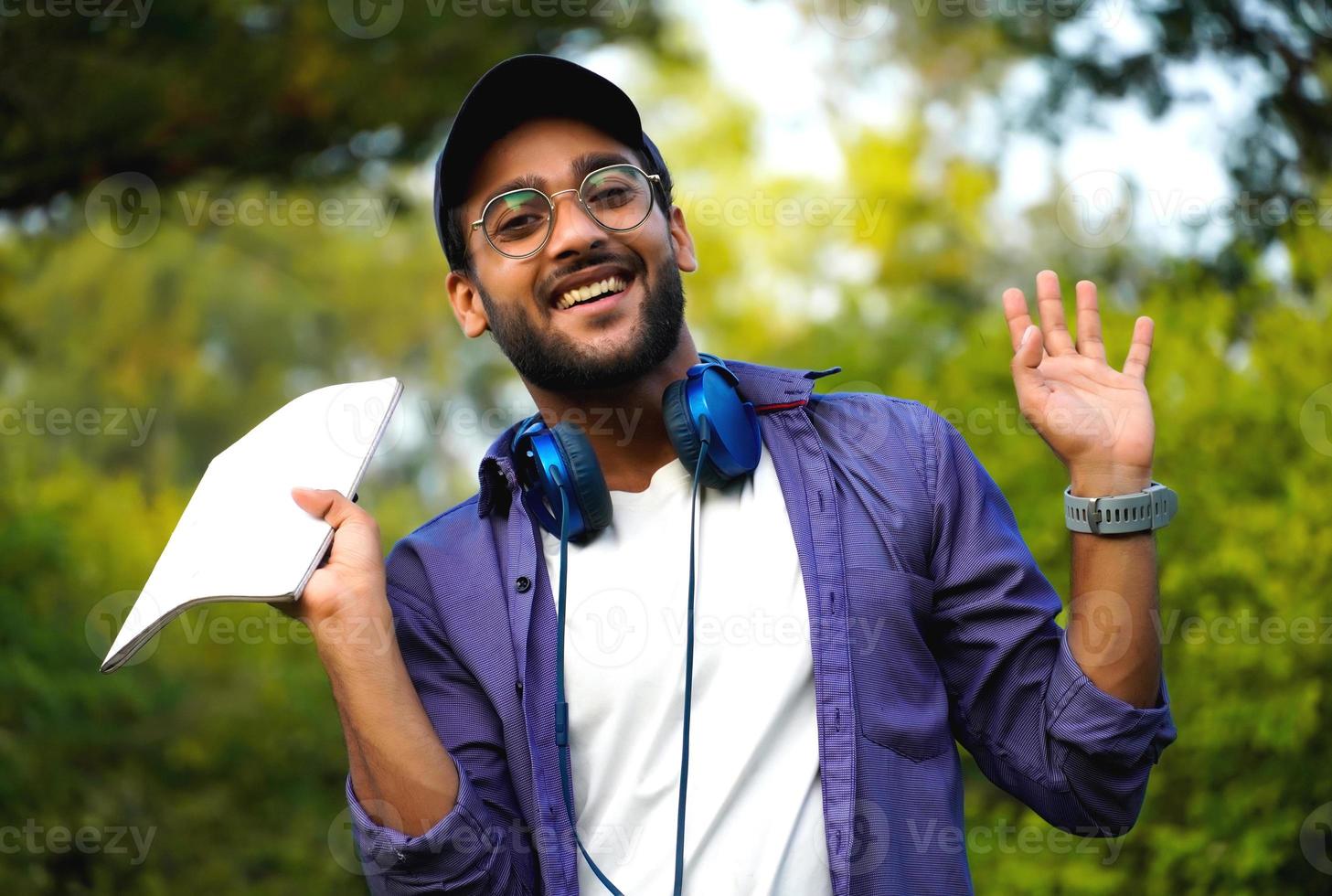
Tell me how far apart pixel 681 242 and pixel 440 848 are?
1.31m

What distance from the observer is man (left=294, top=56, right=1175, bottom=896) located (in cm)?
229

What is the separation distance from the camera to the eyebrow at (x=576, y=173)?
8.79 ft

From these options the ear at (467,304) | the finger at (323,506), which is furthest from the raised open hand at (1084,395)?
the finger at (323,506)

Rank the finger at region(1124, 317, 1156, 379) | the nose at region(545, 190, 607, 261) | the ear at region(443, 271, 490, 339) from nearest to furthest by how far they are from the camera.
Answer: the finger at region(1124, 317, 1156, 379)
the nose at region(545, 190, 607, 261)
the ear at region(443, 271, 490, 339)

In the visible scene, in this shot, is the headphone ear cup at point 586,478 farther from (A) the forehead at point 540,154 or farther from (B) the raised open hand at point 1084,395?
(B) the raised open hand at point 1084,395

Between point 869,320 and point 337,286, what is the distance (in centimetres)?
1668

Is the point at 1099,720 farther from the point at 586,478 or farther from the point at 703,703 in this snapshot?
the point at 586,478

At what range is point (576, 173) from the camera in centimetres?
268

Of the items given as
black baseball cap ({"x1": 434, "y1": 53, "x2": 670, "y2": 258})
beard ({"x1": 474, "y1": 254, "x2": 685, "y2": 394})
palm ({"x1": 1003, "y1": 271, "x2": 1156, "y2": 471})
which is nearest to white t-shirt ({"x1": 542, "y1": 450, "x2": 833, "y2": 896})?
beard ({"x1": 474, "y1": 254, "x2": 685, "y2": 394})

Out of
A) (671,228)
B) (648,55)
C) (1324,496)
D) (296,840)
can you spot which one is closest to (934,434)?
(671,228)

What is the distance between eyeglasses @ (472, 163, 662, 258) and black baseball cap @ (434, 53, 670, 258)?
0.10m

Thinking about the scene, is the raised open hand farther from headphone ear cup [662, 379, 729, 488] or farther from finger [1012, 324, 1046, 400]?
headphone ear cup [662, 379, 729, 488]

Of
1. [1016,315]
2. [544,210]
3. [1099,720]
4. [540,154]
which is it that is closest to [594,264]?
[544,210]

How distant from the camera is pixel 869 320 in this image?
12719 mm
